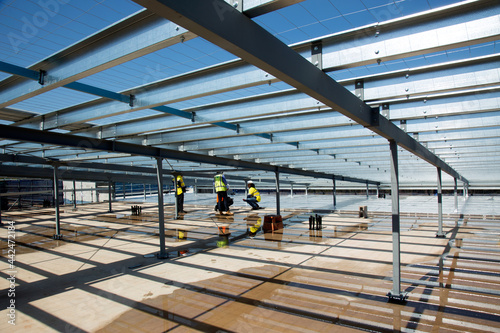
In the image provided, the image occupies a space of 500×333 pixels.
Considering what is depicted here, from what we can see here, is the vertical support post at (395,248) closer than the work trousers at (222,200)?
Yes

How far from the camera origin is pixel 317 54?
4172 mm

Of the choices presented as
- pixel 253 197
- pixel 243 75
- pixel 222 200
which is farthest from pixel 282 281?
pixel 253 197

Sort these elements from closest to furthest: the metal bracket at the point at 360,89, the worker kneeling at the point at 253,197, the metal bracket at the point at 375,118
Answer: the metal bracket at the point at 375,118
the metal bracket at the point at 360,89
the worker kneeling at the point at 253,197

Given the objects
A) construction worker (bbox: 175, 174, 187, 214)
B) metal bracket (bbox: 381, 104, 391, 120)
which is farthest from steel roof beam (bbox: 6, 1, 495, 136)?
construction worker (bbox: 175, 174, 187, 214)

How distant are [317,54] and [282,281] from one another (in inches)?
191

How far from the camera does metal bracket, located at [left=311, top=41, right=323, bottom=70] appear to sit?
4.09 metres

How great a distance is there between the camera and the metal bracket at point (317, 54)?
13.4ft

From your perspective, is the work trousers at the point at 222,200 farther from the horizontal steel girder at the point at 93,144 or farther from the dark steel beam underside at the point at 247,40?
the dark steel beam underside at the point at 247,40

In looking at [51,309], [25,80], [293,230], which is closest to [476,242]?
[293,230]

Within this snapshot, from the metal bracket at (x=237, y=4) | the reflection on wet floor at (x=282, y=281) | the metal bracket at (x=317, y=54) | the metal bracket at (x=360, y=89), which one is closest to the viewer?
the metal bracket at (x=237, y=4)

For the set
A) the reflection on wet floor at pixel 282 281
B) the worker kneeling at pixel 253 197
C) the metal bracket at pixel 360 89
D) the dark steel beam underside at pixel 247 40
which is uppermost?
the metal bracket at pixel 360 89

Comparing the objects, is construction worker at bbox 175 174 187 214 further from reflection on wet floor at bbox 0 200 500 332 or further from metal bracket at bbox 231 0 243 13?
metal bracket at bbox 231 0 243 13

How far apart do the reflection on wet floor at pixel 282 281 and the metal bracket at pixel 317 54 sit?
3894 mm

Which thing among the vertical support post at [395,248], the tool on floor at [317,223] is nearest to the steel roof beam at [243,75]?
the vertical support post at [395,248]
